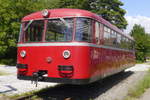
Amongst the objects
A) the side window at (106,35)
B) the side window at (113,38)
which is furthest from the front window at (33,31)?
the side window at (113,38)

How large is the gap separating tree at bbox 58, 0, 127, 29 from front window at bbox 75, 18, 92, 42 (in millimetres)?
38127

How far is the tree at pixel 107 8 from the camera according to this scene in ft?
156

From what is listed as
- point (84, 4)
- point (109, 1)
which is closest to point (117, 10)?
point (109, 1)

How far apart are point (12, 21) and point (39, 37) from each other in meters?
21.3

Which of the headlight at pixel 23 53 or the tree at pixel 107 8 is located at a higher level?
the tree at pixel 107 8

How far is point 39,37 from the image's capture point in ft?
30.6

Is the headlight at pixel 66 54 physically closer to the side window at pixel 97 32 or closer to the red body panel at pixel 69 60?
the red body panel at pixel 69 60

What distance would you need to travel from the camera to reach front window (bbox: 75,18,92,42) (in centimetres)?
856

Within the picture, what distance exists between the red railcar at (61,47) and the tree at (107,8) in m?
37.6

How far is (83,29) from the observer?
8.68 metres

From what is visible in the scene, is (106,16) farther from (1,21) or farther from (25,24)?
(25,24)

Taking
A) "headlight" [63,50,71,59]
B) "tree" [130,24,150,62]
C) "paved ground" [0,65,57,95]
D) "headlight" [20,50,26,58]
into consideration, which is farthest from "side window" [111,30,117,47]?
"tree" [130,24,150,62]

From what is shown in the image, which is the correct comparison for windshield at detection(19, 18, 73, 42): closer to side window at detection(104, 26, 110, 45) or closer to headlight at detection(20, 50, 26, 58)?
headlight at detection(20, 50, 26, 58)

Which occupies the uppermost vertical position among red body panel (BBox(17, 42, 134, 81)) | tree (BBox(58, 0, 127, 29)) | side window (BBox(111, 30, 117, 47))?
tree (BBox(58, 0, 127, 29))
